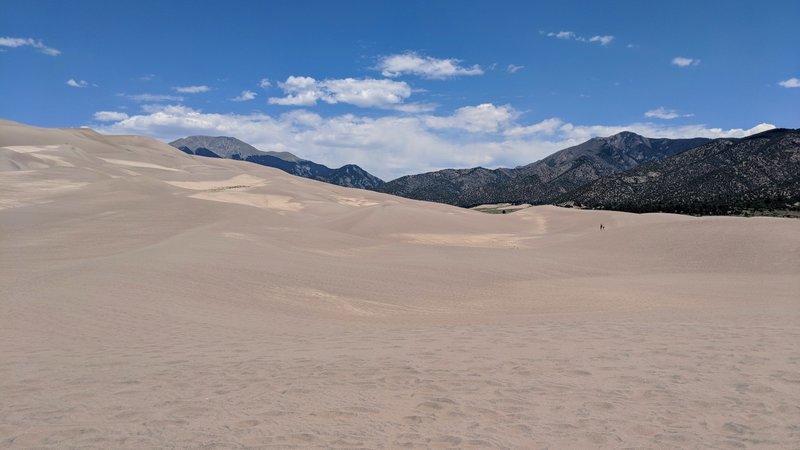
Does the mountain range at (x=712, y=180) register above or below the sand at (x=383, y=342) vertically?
above

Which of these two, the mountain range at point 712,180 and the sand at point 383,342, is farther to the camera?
the mountain range at point 712,180

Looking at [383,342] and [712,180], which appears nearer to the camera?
[383,342]

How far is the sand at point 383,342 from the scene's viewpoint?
19.0ft

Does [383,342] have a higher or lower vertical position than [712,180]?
lower

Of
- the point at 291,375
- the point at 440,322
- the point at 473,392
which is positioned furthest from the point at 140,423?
the point at 440,322

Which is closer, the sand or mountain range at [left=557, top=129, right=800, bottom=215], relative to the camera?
the sand

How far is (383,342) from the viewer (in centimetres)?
1037

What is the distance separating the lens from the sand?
5.78m

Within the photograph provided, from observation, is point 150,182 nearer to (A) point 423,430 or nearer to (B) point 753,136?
(A) point 423,430

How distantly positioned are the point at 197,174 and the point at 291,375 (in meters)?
59.7

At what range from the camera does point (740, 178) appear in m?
139

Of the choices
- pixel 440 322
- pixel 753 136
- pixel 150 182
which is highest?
pixel 753 136

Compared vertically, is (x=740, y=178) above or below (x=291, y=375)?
above

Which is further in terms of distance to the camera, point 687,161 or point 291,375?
point 687,161
